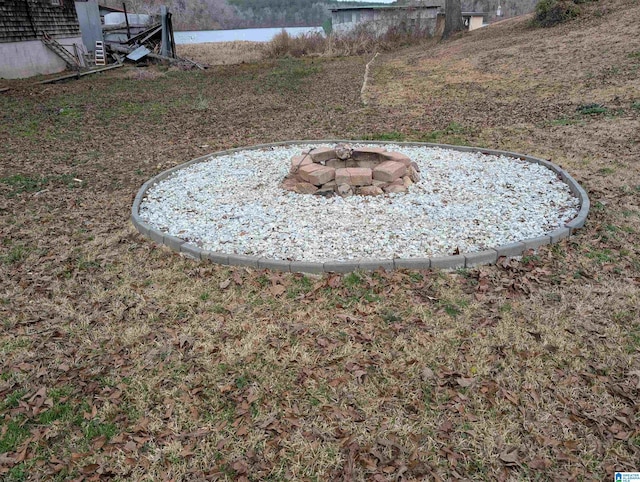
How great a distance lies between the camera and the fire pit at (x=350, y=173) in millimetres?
5223

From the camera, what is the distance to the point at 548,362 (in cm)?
287

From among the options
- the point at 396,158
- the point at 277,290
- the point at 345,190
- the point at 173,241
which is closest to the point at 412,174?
the point at 396,158

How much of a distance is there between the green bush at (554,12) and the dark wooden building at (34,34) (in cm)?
1931

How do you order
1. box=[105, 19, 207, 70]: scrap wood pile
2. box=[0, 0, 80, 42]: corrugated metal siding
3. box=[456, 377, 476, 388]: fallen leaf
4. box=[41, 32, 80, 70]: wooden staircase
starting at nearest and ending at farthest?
box=[456, 377, 476, 388]: fallen leaf
box=[0, 0, 80, 42]: corrugated metal siding
box=[41, 32, 80, 70]: wooden staircase
box=[105, 19, 207, 70]: scrap wood pile

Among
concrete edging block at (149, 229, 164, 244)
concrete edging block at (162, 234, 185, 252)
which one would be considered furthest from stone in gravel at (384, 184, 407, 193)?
concrete edging block at (149, 229, 164, 244)

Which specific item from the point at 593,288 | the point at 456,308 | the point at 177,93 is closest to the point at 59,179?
the point at 456,308

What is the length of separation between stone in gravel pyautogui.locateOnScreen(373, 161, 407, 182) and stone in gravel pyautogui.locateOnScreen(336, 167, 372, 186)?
0.38ft

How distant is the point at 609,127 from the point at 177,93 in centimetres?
1150

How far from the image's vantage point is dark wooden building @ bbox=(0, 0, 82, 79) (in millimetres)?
15375

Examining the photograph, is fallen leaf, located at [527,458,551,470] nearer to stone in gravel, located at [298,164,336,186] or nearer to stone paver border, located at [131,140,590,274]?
stone paver border, located at [131,140,590,274]

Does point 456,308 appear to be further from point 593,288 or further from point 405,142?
point 405,142

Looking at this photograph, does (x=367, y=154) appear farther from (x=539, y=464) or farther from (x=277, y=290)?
(x=539, y=464)

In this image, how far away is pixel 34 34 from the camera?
16.6 m

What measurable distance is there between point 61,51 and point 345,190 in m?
18.2
